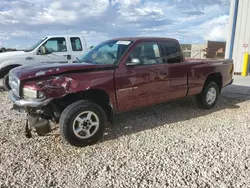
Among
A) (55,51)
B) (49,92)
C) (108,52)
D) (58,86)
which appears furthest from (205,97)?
(55,51)

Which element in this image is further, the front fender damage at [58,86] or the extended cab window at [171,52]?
the extended cab window at [171,52]

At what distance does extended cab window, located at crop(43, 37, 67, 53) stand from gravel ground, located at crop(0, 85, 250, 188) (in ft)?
13.7

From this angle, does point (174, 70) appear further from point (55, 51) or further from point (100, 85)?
point (55, 51)

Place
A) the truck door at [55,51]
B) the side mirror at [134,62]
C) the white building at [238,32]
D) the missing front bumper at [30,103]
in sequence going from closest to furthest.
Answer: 1. the missing front bumper at [30,103]
2. the side mirror at [134,62]
3. the truck door at [55,51]
4. the white building at [238,32]

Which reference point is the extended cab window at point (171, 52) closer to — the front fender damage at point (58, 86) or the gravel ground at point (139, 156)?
the gravel ground at point (139, 156)

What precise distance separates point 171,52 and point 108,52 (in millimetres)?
1494

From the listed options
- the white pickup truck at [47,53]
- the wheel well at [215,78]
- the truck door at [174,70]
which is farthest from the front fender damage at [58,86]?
the white pickup truck at [47,53]

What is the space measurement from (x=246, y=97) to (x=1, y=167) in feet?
23.5

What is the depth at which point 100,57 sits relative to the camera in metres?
4.59

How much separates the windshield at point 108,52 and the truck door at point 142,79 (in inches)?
7.8

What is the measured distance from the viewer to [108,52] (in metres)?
4.59

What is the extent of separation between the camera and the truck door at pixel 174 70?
4992mm

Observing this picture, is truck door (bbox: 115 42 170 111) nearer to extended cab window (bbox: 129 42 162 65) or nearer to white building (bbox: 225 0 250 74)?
extended cab window (bbox: 129 42 162 65)

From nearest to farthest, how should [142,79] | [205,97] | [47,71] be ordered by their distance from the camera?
[47,71] → [142,79] → [205,97]
